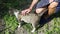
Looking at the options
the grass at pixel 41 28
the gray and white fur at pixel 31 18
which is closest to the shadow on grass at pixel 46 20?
the grass at pixel 41 28

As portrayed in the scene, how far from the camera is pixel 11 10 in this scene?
415cm

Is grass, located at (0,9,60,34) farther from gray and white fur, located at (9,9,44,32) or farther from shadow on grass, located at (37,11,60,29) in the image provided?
gray and white fur, located at (9,9,44,32)

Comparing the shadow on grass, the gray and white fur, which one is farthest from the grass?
the gray and white fur

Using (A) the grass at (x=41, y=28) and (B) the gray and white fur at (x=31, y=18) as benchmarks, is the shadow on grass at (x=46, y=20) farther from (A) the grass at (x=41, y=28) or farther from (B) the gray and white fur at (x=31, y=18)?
(B) the gray and white fur at (x=31, y=18)

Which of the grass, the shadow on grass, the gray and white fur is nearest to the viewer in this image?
the gray and white fur

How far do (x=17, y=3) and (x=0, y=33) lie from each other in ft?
3.41

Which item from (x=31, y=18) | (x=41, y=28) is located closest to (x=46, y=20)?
(x=41, y=28)

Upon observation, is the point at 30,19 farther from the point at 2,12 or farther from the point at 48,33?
the point at 2,12

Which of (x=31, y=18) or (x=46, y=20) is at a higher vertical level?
(x=31, y=18)

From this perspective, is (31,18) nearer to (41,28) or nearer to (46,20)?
(41,28)

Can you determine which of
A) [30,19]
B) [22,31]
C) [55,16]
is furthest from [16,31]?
[55,16]

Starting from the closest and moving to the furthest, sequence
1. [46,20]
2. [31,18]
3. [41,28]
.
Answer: [31,18]
[41,28]
[46,20]

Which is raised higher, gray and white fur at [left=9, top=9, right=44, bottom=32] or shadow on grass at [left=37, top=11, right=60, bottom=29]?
gray and white fur at [left=9, top=9, right=44, bottom=32]

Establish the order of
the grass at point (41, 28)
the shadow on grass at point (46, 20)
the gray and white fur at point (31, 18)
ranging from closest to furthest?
the gray and white fur at point (31, 18) → the grass at point (41, 28) → the shadow on grass at point (46, 20)
